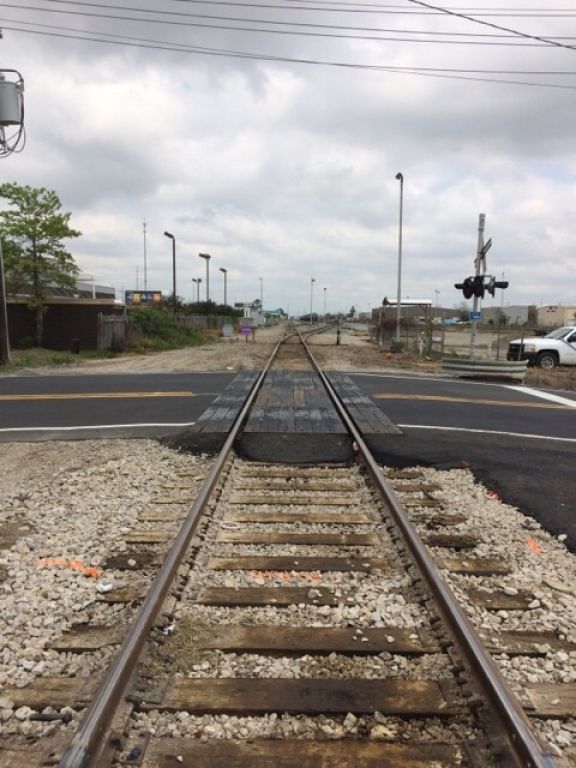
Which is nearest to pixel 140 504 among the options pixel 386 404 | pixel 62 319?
pixel 386 404

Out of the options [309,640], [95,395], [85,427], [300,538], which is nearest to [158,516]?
[300,538]

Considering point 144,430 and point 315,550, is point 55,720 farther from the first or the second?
point 144,430

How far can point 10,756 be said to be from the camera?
105 inches

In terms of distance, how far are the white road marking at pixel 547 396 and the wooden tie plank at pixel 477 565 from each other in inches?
380

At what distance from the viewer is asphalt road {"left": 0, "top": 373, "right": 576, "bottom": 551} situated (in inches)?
286

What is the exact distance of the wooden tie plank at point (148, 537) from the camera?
16.7ft

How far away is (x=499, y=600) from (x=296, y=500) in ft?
7.95

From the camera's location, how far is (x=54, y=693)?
3.13 meters

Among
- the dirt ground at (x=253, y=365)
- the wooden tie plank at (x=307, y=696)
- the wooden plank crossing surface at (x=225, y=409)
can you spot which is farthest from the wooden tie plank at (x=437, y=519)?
the dirt ground at (x=253, y=365)

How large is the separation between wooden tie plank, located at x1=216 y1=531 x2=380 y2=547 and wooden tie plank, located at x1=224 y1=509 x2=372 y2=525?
286 millimetres

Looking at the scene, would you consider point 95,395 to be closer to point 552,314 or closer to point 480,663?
point 480,663

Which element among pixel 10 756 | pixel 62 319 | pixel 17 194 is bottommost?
pixel 10 756

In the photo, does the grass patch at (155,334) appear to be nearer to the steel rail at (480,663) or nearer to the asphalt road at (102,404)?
the asphalt road at (102,404)

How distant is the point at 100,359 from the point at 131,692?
965 inches
